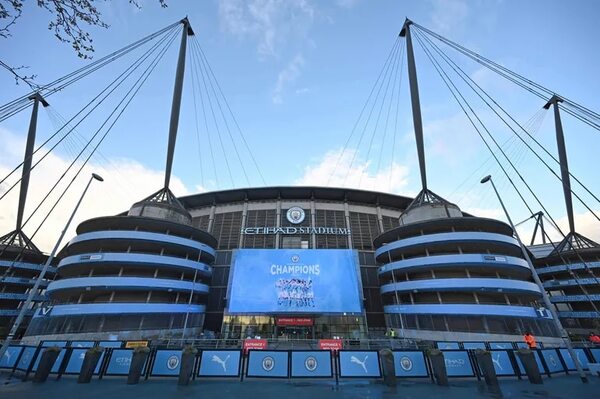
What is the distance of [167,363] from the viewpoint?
11.6 metres

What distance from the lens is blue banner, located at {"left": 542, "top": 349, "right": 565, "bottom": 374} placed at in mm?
12367

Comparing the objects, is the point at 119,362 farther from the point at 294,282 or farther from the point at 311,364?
the point at 294,282

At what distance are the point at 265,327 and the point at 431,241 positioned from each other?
25173 millimetres

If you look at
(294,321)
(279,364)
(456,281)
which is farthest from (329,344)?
(456,281)

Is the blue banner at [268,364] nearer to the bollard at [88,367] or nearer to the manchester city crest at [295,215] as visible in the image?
the bollard at [88,367]

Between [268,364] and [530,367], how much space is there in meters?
11.8

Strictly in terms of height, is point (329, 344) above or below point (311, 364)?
above

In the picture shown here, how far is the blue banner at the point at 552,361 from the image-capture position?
12.4 meters

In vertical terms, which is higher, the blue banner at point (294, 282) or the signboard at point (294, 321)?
the blue banner at point (294, 282)

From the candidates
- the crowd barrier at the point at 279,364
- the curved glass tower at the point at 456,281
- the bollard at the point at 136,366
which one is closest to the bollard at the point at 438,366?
the crowd barrier at the point at 279,364

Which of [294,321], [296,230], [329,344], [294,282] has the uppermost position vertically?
[296,230]

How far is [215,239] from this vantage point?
132 ft

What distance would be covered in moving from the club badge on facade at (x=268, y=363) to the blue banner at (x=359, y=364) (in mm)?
3242

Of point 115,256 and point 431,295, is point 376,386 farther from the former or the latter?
point 115,256
